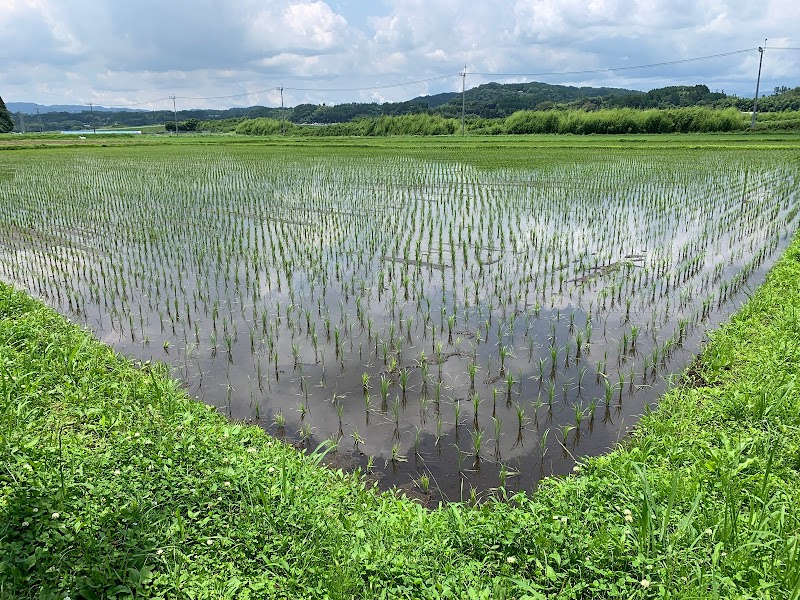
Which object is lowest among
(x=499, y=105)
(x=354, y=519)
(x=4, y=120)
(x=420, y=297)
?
(x=354, y=519)

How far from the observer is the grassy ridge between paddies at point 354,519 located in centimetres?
248

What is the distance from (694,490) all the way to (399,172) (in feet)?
62.4

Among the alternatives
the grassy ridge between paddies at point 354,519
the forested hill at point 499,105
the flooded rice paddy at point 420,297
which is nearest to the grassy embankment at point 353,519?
the grassy ridge between paddies at point 354,519

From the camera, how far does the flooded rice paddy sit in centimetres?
443

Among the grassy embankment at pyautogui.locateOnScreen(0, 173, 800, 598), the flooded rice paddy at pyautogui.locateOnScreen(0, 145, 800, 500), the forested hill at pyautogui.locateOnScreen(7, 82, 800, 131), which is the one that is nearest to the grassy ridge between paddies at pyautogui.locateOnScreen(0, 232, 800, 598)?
the grassy embankment at pyautogui.locateOnScreen(0, 173, 800, 598)

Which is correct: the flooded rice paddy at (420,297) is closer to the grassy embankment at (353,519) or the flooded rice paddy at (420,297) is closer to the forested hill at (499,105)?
the grassy embankment at (353,519)

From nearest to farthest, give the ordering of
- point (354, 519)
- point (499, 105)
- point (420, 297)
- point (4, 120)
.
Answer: point (354, 519) < point (420, 297) < point (4, 120) < point (499, 105)

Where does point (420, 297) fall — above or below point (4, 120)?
below

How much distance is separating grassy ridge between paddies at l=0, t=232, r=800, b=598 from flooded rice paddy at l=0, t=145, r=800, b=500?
695mm

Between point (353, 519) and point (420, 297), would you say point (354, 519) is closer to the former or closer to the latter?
point (353, 519)

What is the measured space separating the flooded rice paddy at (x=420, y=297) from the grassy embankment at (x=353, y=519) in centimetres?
69

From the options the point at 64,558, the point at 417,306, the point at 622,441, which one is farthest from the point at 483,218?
the point at 64,558

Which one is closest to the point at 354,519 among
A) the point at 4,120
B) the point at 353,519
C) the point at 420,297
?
the point at 353,519

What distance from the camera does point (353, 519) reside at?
300 centimetres
